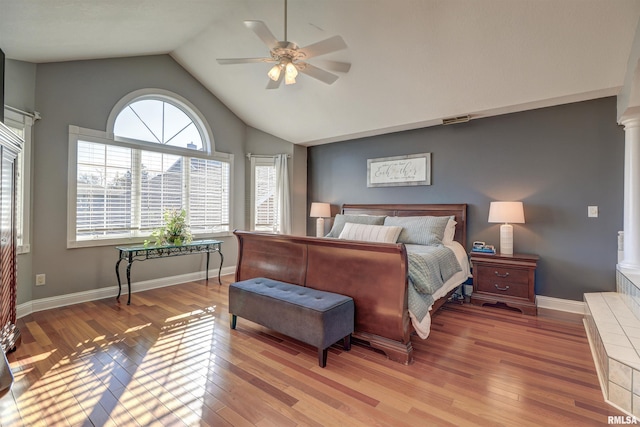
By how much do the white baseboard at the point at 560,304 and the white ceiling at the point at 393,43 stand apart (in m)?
2.37

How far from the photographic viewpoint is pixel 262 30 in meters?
2.41

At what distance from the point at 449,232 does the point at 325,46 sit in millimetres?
2836

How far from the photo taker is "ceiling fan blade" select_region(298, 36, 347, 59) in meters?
2.43

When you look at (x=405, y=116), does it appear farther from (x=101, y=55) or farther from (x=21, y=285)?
(x=21, y=285)

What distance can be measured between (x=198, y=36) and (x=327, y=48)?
8.15ft

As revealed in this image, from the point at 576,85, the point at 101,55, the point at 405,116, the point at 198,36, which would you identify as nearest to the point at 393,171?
the point at 405,116

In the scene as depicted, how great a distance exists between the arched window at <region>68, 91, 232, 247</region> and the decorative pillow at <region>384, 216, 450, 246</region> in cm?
315

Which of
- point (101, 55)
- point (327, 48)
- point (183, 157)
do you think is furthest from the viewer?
point (183, 157)

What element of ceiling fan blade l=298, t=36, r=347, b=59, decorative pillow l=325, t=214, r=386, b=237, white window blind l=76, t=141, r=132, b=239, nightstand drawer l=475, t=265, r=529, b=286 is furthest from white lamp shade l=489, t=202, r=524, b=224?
white window blind l=76, t=141, r=132, b=239

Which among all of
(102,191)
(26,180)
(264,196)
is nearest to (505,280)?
(264,196)

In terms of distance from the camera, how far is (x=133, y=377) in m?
2.17

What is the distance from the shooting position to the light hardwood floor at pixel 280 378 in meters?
1.78

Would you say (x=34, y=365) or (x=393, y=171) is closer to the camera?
(x=34, y=365)

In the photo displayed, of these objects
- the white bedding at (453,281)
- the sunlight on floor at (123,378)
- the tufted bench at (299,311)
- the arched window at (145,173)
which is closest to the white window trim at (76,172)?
the arched window at (145,173)
